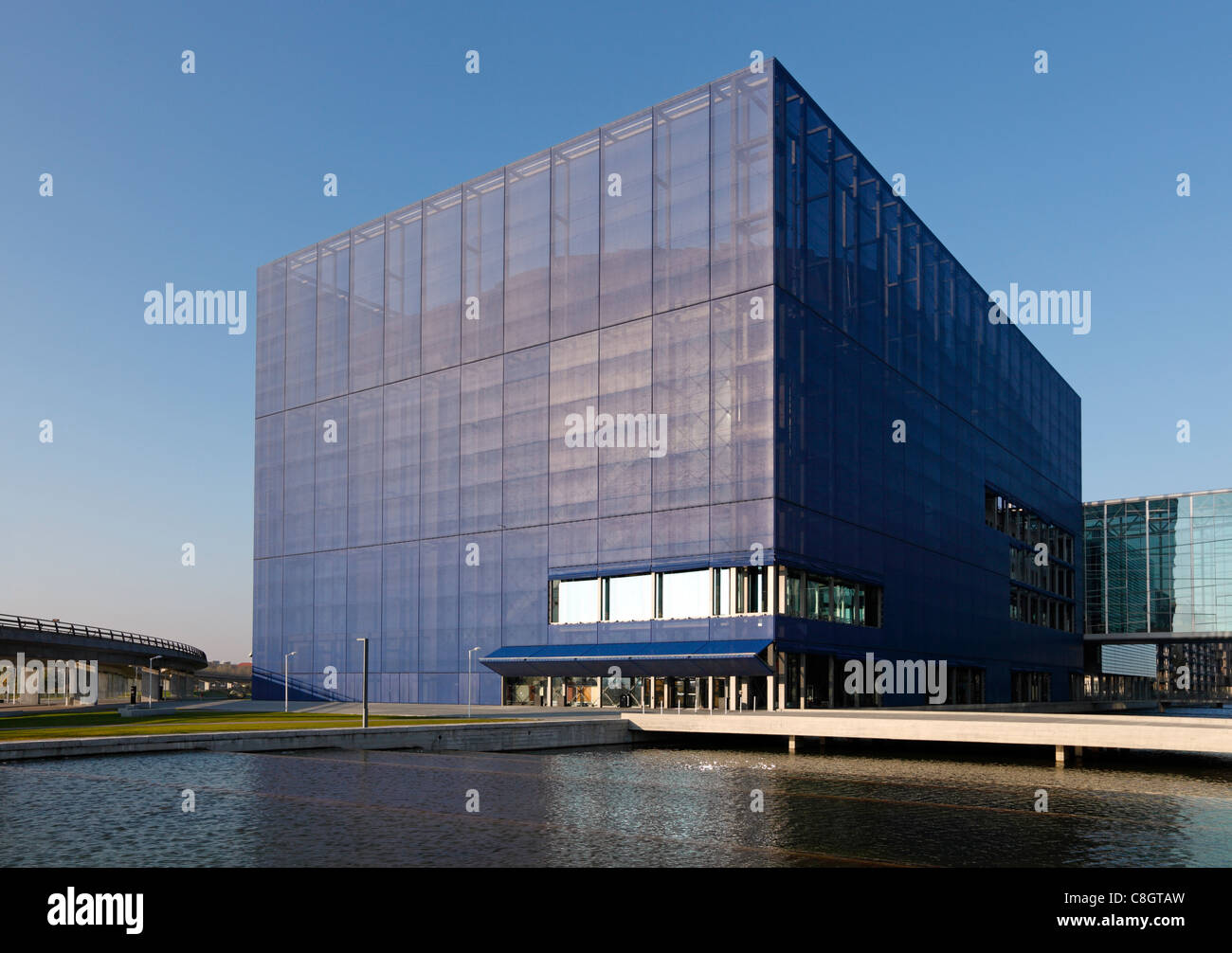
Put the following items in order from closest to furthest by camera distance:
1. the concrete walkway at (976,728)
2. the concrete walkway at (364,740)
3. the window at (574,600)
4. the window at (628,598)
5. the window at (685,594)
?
Result: the concrete walkway at (364,740)
the concrete walkway at (976,728)
the window at (685,594)
the window at (628,598)
the window at (574,600)

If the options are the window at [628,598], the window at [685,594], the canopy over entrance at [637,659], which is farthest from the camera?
the window at [628,598]

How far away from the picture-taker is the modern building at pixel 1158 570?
395 feet

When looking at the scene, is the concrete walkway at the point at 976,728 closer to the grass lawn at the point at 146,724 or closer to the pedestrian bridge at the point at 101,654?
the grass lawn at the point at 146,724

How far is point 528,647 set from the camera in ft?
223

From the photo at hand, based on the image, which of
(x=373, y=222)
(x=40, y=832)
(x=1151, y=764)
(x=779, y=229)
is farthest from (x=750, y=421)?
(x=40, y=832)

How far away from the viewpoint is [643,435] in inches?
2490

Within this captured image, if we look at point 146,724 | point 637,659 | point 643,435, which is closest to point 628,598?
point 637,659

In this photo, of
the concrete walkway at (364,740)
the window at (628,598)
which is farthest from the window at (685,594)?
the concrete walkway at (364,740)

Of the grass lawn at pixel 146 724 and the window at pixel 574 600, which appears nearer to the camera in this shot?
the grass lawn at pixel 146 724

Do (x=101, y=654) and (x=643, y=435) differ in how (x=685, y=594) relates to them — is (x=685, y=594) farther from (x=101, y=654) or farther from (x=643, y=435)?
(x=101, y=654)

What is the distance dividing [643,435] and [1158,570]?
8650 centimetres

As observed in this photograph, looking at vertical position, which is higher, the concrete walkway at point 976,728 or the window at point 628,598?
the window at point 628,598

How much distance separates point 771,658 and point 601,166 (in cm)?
3085

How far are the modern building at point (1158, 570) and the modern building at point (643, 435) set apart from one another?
133 feet
